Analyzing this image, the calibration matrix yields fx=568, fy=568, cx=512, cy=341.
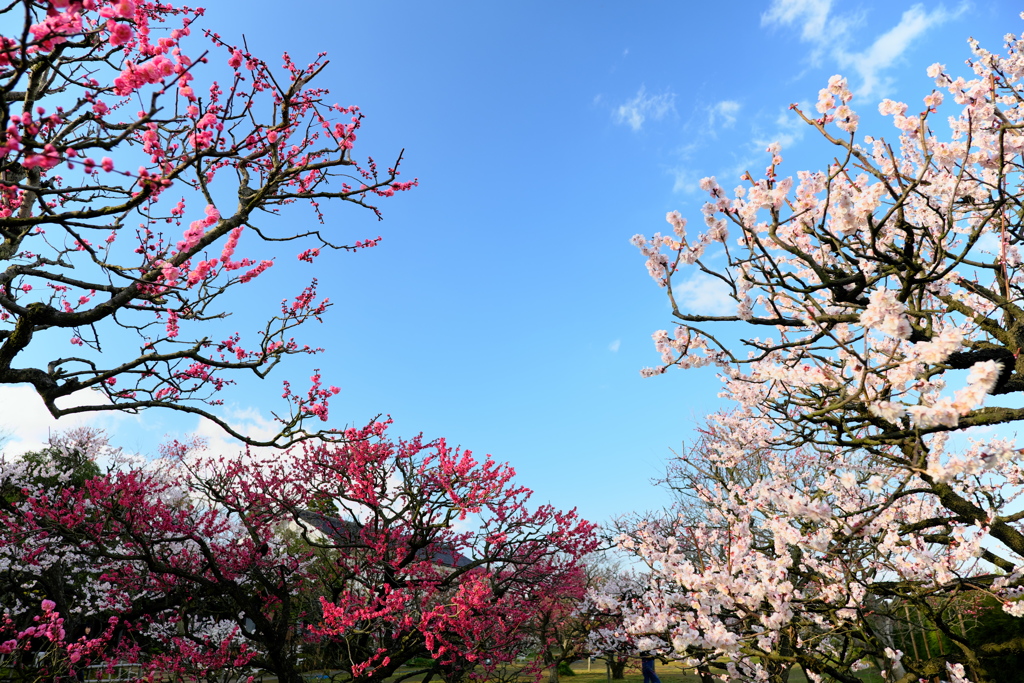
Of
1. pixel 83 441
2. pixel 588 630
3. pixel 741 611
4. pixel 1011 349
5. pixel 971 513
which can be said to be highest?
pixel 83 441

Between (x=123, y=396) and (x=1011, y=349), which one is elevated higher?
(x=123, y=396)

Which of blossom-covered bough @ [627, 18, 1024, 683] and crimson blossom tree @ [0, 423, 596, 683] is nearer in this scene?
blossom-covered bough @ [627, 18, 1024, 683]

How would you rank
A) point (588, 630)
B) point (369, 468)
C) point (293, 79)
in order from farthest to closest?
1. point (588, 630)
2. point (369, 468)
3. point (293, 79)

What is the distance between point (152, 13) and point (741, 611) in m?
9.64

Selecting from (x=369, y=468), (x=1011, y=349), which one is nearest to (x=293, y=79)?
(x=369, y=468)

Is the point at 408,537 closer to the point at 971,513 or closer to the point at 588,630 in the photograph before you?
the point at 588,630

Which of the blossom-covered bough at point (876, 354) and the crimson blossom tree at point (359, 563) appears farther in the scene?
the crimson blossom tree at point (359, 563)

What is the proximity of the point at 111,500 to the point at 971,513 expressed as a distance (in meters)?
12.6

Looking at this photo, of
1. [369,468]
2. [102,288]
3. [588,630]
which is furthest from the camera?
[588,630]

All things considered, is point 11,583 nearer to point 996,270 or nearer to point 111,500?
point 111,500

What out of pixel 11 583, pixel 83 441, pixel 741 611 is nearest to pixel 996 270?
pixel 741 611

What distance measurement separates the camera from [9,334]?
19.7 ft

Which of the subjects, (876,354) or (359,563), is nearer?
(876,354)

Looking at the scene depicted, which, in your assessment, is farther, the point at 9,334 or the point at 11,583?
the point at 11,583
